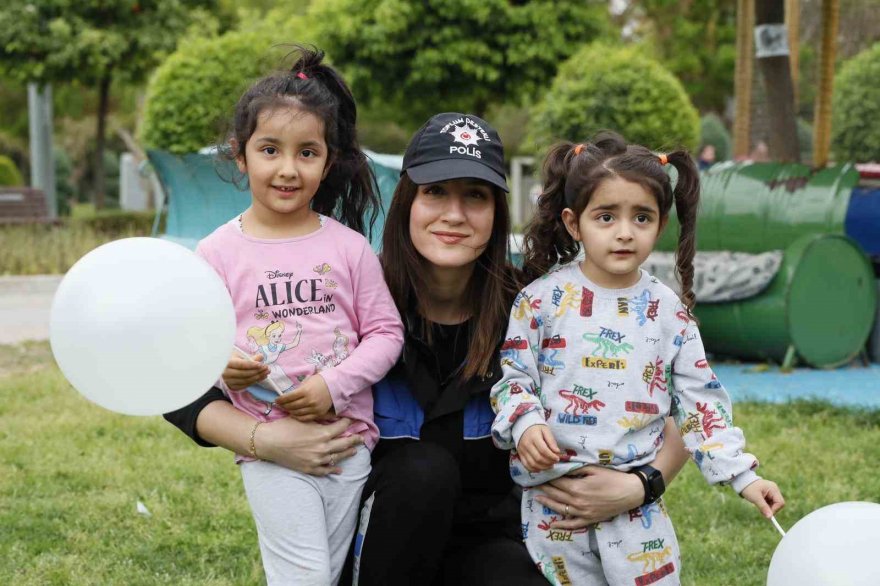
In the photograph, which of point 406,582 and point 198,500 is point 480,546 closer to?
point 406,582

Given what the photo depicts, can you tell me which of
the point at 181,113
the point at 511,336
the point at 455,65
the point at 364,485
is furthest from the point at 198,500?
the point at 455,65

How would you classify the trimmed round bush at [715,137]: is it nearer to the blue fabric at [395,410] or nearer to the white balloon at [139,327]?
the blue fabric at [395,410]

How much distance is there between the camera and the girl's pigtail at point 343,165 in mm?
2652

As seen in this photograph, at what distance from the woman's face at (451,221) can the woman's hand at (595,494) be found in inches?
21.8

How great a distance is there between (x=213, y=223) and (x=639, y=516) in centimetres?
595

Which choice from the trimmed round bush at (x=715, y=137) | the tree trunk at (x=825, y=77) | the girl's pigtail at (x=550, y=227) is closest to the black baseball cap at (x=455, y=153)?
the girl's pigtail at (x=550, y=227)

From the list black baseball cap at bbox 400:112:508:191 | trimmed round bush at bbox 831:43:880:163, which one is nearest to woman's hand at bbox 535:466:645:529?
black baseball cap at bbox 400:112:508:191

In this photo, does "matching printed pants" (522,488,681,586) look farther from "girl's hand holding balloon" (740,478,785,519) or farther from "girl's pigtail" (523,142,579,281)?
"girl's pigtail" (523,142,579,281)

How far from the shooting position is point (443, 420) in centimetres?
261

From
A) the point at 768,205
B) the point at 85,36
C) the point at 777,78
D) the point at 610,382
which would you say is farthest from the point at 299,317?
the point at 85,36

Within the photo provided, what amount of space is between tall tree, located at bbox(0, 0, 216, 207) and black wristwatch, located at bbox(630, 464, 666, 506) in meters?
13.6

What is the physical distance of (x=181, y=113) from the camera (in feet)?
39.1

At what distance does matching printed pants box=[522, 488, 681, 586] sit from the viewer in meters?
2.40

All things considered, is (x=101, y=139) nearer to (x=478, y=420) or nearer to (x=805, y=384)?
(x=805, y=384)
